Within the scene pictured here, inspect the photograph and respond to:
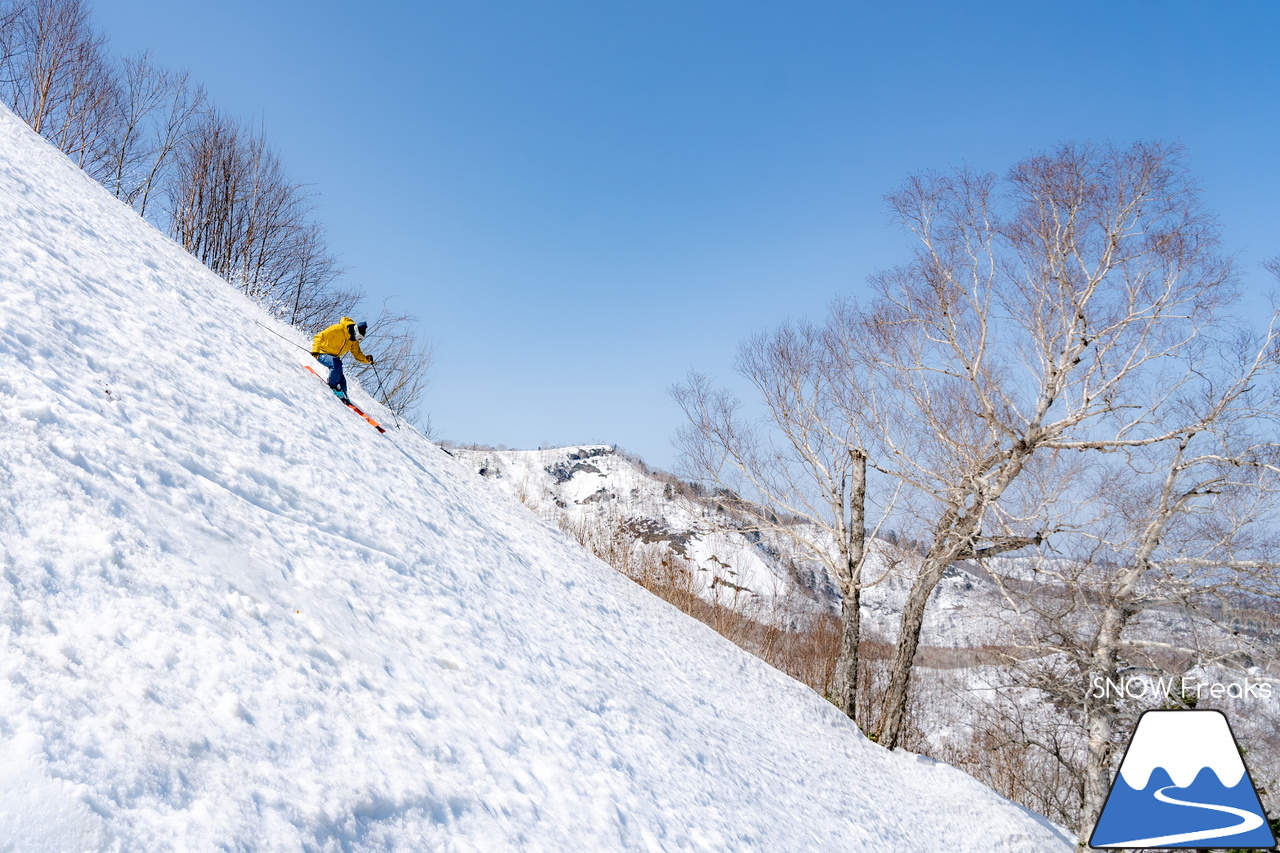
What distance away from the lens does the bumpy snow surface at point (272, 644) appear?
2018mm

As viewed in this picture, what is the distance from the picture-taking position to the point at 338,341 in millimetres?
8562

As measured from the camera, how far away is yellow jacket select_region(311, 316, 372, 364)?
849cm

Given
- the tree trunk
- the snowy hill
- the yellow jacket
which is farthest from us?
the snowy hill

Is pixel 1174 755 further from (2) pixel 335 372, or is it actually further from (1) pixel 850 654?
(2) pixel 335 372

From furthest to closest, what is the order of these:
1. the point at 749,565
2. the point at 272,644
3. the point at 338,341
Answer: the point at 749,565 → the point at 338,341 → the point at 272,644

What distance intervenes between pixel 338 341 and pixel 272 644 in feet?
21.6

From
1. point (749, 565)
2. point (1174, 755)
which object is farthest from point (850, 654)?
point (1174, 755)

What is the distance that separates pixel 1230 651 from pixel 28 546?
1452cm

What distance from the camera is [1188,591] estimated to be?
10.4 m

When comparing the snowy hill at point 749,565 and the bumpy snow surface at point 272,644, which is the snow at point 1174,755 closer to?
the bumpy snow surface at point 272,644

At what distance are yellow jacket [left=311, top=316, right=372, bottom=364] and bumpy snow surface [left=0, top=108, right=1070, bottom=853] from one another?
103 centimetres

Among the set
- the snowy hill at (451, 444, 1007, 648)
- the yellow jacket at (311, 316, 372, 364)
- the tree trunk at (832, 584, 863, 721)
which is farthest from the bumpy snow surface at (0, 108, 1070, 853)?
the snowy hill at (451, 444, 1007, 648)

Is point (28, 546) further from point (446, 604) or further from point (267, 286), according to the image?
point (267, 286)

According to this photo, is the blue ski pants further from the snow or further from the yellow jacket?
the snow
